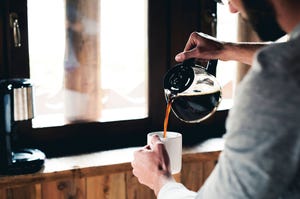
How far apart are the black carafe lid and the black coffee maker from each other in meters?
0.53

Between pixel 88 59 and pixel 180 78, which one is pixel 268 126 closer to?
pixel 180 78

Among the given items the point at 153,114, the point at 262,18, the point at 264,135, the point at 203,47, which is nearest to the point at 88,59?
the point at 153,114

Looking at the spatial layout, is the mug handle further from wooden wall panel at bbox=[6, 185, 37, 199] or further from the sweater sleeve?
wooden wall panel at bbox=[6, 185, 37, 199]

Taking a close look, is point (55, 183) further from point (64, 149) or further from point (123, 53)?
point (123, 53)

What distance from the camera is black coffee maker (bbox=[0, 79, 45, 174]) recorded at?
58.6 inches

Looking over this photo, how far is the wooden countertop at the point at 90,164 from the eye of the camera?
1544 millimetres

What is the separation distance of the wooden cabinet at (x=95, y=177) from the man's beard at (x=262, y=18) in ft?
3.23

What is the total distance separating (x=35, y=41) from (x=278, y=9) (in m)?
1.20

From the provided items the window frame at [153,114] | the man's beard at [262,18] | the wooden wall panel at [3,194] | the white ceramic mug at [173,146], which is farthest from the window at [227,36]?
the man's beard at [262,18]

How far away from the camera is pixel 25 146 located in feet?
5.72

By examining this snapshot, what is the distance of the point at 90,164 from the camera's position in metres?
1.64

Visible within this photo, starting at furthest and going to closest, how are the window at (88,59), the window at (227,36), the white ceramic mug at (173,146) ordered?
the window at (227,36) < the window at (88,59) < the white ceramic mug at (173,146)

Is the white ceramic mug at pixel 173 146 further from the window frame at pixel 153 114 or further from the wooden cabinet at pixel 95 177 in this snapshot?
the window frame at pixel 153 114

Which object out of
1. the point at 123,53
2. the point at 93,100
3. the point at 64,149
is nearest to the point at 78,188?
the point at 64,149
